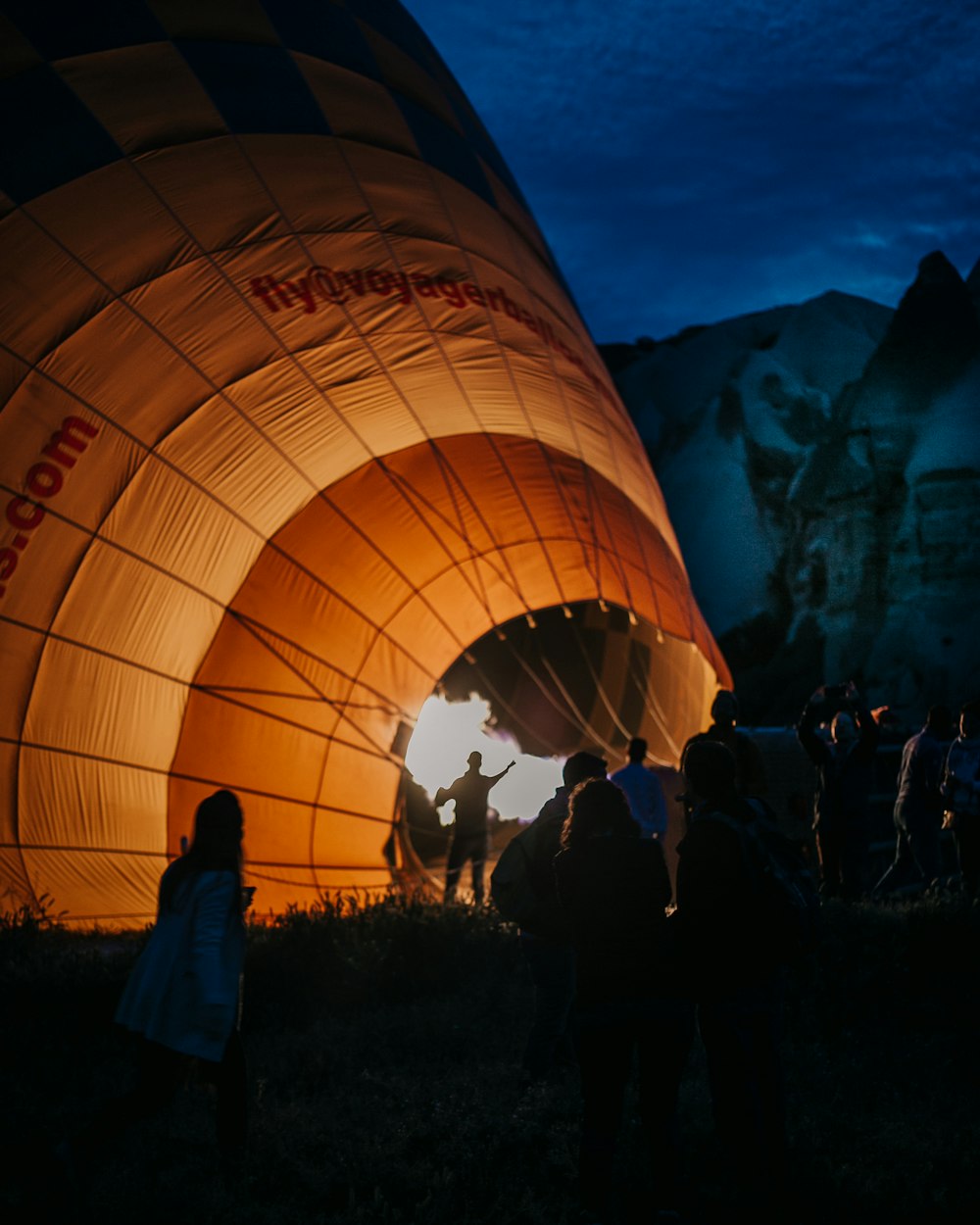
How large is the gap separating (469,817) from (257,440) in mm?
3155

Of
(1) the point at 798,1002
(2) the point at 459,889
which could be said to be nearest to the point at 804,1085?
(1) the point at 798,1002

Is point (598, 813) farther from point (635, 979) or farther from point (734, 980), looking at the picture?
point (734, 980)

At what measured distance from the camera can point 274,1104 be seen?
16.2ft

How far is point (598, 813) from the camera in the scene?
371 centimetres

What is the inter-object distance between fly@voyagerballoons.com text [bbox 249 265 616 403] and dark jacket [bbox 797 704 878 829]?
4.10m

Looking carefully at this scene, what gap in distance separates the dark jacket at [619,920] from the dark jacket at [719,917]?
9 centimetres

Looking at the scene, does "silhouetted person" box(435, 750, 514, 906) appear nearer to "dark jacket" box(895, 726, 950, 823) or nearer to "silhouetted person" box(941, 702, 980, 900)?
"dark jacket" box(895, 726, 950, 823)

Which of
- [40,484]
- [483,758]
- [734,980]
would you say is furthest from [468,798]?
[734,980]

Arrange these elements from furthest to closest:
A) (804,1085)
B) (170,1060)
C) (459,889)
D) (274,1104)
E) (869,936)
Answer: (459,889) → (869,936) → (804,1085) → (274,1104) → (170,1060)

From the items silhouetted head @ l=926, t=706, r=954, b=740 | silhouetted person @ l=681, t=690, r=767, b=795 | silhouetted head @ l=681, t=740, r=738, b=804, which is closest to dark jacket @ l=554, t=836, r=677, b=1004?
silhouetted head @ l=681, t=740, r=738, b=804

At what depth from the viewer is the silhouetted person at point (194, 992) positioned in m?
3.87

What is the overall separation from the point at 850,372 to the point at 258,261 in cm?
3362

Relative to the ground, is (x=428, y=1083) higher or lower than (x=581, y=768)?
lower

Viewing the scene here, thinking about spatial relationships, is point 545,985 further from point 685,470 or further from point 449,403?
point 685,470
